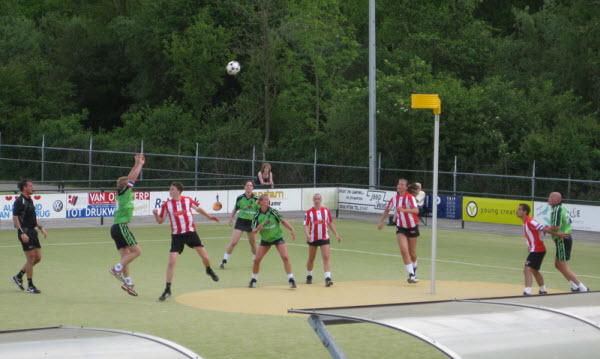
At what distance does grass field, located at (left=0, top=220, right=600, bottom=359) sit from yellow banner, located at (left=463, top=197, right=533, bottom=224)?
0.84 meters

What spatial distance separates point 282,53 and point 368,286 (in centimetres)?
3416

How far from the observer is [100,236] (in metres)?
26.1

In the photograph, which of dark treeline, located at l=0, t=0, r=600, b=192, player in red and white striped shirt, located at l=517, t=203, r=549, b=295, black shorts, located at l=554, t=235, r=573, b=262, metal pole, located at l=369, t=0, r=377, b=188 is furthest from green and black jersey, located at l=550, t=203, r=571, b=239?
dark treeline, located at l=0, t=0, r=600, b=192

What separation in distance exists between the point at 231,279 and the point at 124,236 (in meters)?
3.21

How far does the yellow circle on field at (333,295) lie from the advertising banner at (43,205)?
12326mm

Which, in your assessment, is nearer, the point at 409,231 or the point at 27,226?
the point at 27,226

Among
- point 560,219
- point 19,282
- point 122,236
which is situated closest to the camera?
point 560,219

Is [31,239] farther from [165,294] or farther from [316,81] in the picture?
[316,81]

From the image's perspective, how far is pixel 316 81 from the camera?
48.3 metres

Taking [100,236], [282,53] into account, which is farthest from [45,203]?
[282,53]

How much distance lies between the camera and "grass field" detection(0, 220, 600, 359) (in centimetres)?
1178

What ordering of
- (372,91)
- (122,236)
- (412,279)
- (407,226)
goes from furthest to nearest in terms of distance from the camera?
(372,91)
(407,226)
(412,279)
(122,236)

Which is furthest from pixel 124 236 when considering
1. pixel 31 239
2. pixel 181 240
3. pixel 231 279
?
pixel 231 279

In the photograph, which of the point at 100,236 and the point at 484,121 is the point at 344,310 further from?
the point at 484,121
